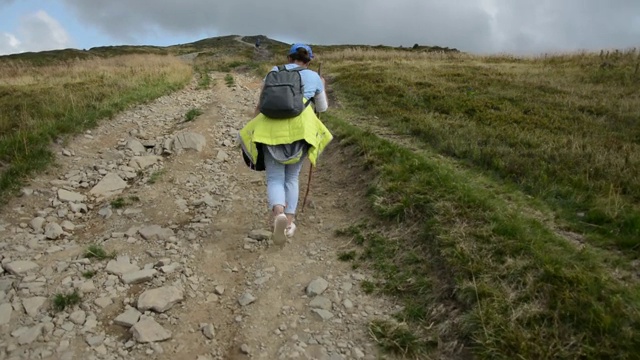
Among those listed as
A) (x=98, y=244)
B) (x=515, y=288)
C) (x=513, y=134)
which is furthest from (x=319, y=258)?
(x=513, y=134)

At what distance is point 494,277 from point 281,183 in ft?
8.40

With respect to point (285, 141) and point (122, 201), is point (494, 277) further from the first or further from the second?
point (122, 201)

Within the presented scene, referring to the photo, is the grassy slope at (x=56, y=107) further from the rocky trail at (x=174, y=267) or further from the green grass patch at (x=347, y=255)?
the green grass patch at (x=347, y=255)

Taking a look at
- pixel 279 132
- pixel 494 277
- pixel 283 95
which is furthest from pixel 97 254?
pixel 494 277

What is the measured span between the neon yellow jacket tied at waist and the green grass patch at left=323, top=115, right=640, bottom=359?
1565 mm

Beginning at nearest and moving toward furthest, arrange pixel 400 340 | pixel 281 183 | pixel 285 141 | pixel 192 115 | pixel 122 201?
pixel 400 340 → pixel 285 141 → pixel 281 183 → pixel 122 201 → pixel 192 115

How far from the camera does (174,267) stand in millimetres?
5195

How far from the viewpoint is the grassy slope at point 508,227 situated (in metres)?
3.62

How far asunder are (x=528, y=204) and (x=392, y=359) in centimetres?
343

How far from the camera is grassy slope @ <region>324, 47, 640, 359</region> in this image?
3625 mm

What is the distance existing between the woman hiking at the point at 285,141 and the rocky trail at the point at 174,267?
2.37 ft

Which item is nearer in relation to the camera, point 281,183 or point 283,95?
point 283,95

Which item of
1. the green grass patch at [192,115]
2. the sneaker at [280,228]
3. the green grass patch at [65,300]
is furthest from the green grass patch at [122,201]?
the green grass patch at [192,115]

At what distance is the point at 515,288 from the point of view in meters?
4.09
